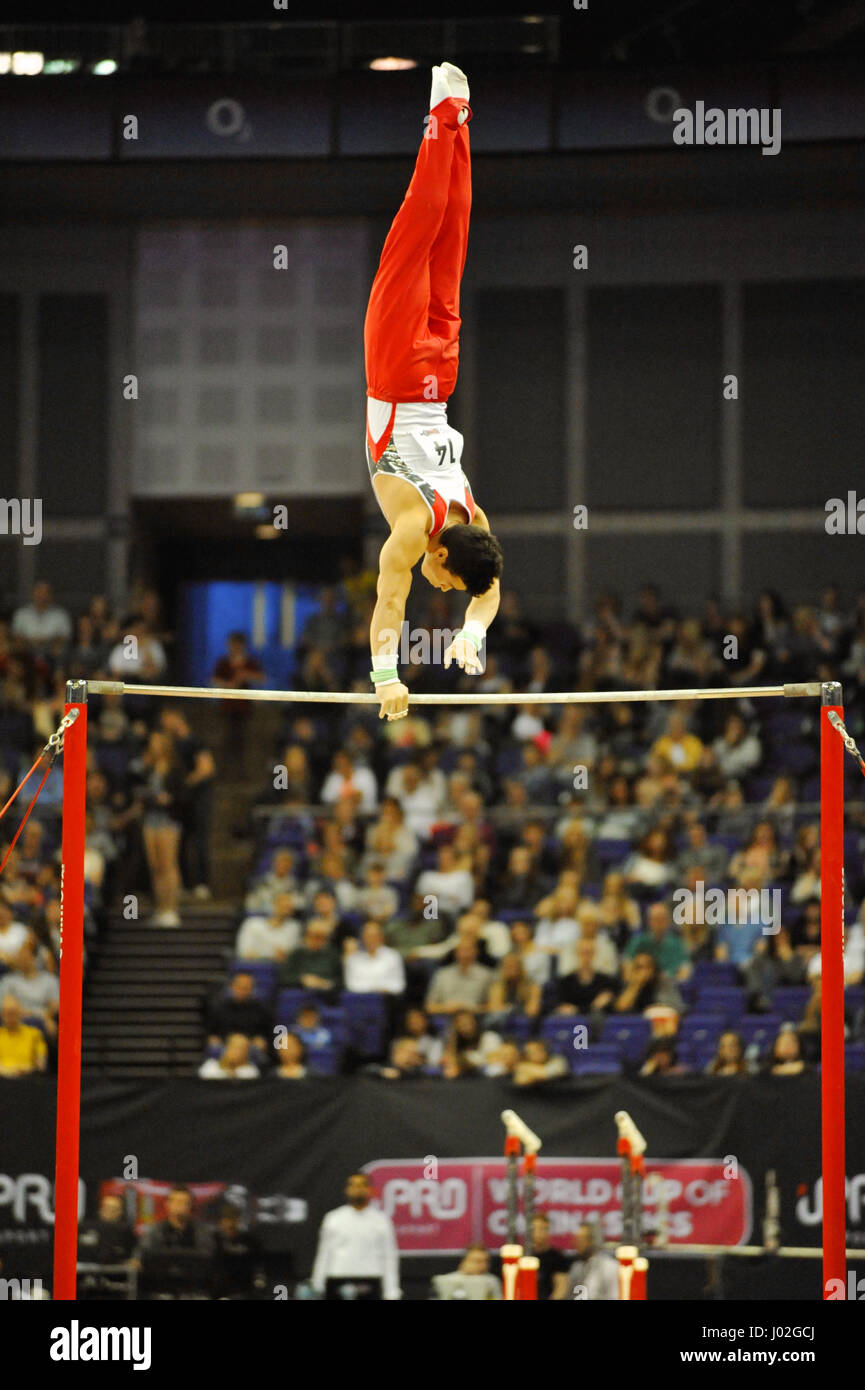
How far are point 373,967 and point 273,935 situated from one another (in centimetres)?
82

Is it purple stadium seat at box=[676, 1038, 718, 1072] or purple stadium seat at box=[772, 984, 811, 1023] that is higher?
purple stadium seat at box=[772, 984, 811, 1023]

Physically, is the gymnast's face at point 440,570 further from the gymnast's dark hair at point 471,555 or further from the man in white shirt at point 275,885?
the man in white shirt at point 275,885

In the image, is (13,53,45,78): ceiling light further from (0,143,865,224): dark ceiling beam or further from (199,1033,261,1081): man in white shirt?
(199,1033,261,1081): man in white shirt

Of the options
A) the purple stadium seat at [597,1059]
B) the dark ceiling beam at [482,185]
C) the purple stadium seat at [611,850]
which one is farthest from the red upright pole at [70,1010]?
the dark ceiling beam at [482,185]

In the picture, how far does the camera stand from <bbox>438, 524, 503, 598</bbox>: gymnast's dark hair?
5.81 meters

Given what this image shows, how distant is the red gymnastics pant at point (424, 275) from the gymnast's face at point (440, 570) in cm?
53

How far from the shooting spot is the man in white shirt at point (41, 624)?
13734 millimetres

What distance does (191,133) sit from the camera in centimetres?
1395

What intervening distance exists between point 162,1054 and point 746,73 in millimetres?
8454

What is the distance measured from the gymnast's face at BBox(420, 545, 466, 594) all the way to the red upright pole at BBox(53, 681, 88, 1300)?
48.1 inches

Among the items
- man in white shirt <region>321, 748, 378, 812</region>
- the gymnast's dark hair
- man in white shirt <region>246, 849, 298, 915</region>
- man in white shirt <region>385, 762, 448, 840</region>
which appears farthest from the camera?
man in white shirt <region>321, 748, 378, 812</region>
